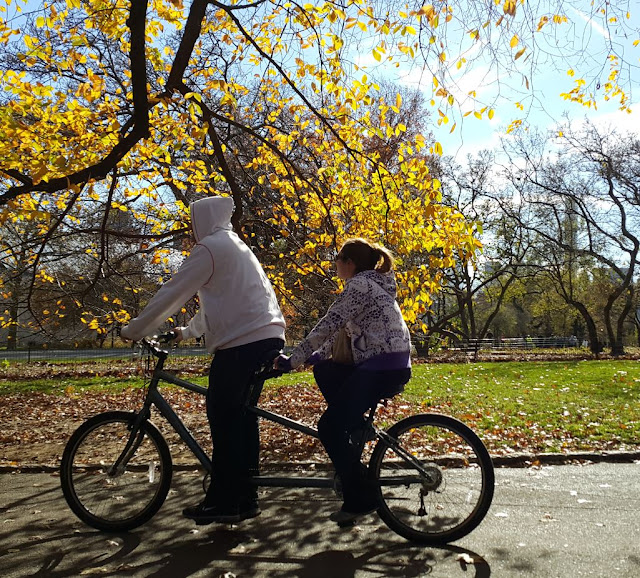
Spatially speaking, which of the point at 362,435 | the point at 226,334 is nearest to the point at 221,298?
the point at 226,334

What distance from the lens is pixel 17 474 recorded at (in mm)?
6070

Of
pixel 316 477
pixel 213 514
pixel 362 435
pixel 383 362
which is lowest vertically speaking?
pixel 213 514

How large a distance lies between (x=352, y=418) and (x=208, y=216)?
59.7 inches

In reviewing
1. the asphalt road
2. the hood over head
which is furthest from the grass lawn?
the hood over head

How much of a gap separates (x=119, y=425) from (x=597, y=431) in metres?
5.70

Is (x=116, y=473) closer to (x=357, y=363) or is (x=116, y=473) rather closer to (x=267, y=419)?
(x=267, y=419)

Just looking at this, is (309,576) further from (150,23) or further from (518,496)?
(150,23)

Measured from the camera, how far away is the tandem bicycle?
3.83 m

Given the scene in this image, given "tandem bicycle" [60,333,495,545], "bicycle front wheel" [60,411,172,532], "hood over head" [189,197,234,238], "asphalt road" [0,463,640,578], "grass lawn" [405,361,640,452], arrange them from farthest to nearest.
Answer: "grass lawn" [405,361,640,452], "bicycle front wheel" [60,411,172,532], "hood over head" [189,197,234,238], "tandem bicycle" [60,333,495,545], "asphalt road" [0,463,640,578]

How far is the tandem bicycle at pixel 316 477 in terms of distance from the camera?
3.83 meters

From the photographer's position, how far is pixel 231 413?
387 centimetres

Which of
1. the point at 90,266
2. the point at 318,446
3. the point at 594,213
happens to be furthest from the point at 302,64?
the point at 594,213

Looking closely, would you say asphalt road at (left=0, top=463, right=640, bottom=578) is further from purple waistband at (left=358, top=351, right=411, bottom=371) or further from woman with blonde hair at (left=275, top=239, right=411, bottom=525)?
purple waistband at (left=358, top=351, right=411, bottom=371)

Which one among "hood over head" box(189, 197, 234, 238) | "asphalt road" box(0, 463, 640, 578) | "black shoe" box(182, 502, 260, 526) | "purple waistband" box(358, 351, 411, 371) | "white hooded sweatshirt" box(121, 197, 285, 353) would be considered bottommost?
"asphalt road" box(0, 463, 640, 578)
